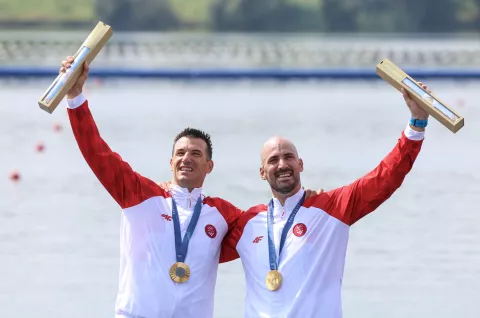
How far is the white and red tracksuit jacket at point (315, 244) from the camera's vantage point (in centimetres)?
481

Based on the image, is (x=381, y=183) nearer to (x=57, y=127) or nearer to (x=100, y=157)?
(x=100, y=157)

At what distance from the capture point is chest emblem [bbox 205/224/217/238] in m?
5.05

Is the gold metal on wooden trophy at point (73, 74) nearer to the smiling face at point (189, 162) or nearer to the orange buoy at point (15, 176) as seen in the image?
the smiling face at point (189, 162)

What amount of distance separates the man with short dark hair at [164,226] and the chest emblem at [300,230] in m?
0.33

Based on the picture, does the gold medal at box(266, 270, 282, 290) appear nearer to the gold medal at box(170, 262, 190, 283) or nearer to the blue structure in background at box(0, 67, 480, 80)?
the gold medal at box(170, 262, 190, 283)

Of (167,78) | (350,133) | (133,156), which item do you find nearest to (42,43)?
(167,78)

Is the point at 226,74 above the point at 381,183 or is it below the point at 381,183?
above

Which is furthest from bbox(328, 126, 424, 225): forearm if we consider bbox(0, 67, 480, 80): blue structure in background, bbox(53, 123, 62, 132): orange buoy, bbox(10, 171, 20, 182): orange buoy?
bbox(0, 67, 480, 80): blue structure in background

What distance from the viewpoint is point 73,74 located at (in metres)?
4.91

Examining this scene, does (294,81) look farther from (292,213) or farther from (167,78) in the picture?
(292,213)

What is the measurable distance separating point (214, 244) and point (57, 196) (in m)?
5.99

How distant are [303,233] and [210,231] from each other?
39cm

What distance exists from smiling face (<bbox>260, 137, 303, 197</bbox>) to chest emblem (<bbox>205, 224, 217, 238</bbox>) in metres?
0.31

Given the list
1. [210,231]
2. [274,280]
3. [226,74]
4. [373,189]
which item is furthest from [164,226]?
[226,74]
